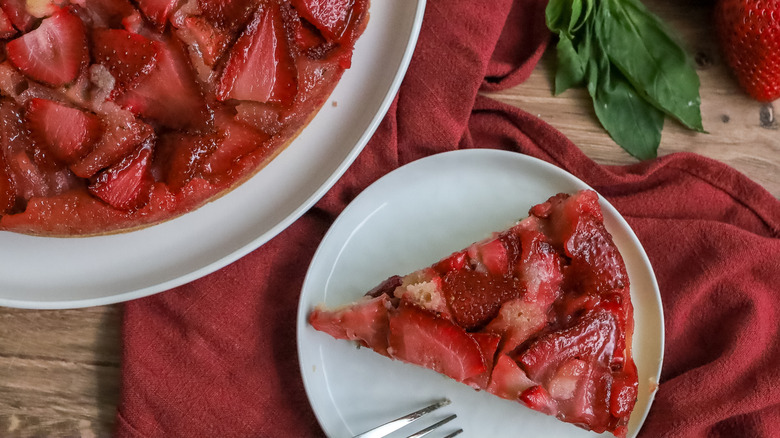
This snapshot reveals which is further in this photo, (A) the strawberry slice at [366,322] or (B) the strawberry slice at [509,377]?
(A) the strawberry slice at [366,322]

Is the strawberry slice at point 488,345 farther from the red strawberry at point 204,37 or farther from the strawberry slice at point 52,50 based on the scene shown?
the strawberry slice at point 52,50

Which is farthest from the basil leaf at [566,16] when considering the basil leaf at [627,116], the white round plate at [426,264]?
the white round plate at [426,264]

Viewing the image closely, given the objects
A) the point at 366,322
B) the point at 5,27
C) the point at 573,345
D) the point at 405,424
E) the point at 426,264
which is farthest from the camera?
the point at 426,264

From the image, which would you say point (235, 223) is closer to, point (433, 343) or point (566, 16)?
point (433, 343)

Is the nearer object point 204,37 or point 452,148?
point 204,37

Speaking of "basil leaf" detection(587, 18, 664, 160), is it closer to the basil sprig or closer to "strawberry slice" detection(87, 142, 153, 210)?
the basil sprig

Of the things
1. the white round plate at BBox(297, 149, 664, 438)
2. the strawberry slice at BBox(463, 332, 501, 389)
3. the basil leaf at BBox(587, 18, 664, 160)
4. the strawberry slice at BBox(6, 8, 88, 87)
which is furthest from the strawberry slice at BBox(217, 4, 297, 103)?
the basil leaf at BBox(587, 18, 664, 160)

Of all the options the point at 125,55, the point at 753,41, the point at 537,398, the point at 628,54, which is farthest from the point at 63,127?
the point at 753,41
